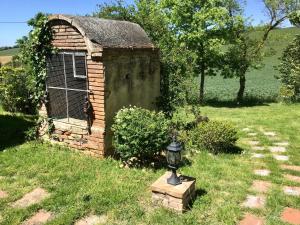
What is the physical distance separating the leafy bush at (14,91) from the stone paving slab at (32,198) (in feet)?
26.0

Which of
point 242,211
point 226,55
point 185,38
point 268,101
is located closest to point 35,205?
point 242,211

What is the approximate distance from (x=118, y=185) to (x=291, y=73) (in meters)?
18.6

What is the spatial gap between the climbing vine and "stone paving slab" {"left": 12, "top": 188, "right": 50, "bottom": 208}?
371 centimetres

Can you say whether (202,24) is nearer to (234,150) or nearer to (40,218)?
(234,150)

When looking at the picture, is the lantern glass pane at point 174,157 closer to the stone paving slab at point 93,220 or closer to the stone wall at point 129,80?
the stone paving slab at point 93,220

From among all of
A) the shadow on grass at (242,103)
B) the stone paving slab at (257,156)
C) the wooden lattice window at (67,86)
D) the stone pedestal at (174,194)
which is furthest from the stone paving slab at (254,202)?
the shadow on grass at (242,103)

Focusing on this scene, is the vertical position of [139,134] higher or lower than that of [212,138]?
higher

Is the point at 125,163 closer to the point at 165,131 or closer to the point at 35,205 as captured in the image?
the point at 165,131

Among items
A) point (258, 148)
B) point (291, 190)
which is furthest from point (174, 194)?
point (258, 148)

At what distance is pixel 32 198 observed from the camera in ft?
20.5

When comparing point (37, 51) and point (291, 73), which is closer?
point (37, 51)

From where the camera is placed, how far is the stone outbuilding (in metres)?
8.13

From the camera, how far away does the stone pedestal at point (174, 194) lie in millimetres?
5590

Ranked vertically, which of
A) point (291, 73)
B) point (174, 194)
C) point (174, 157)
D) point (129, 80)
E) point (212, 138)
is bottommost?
point (174, 194)
